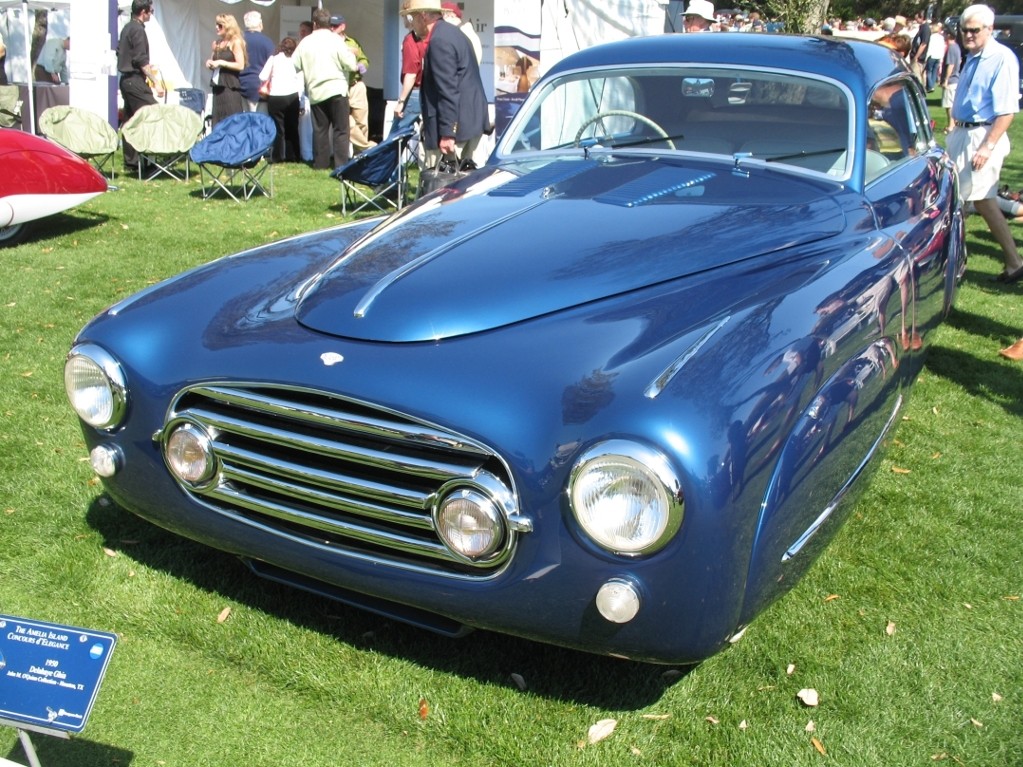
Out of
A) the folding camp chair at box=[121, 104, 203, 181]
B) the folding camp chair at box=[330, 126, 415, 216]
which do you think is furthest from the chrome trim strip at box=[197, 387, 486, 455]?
the folding camp chair at box=[121, 104, 203, 181]

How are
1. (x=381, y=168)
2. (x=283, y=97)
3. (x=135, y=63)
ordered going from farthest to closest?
1. (x=283, y=97)
2. (x=135, y=63)
3. (x=381, y=168)

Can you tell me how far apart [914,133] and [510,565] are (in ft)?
11.8

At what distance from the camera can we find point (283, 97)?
1252 cm

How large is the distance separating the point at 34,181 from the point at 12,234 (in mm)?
578

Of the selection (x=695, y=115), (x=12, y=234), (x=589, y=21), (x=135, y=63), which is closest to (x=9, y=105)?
(x=135, y=63)

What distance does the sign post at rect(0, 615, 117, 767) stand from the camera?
200cm

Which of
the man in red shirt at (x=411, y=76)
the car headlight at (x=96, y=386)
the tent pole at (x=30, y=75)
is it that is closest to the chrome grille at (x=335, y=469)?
the car headlight at (x=96, y=386)

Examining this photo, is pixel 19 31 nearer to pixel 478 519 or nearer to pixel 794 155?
pixel 794 155

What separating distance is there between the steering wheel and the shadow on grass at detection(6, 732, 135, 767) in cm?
283

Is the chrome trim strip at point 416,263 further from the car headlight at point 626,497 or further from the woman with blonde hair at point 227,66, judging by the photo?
the woman with blonde hair at point 227,66

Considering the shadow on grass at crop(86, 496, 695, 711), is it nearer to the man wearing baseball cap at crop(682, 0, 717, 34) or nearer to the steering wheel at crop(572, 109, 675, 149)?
the steering wheel at crop(572, 109, 675, 149)

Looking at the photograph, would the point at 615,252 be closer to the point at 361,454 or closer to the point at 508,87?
the point at 361,454

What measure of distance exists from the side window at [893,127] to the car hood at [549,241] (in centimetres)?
53

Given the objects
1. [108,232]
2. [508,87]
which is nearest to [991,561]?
[108,232]
